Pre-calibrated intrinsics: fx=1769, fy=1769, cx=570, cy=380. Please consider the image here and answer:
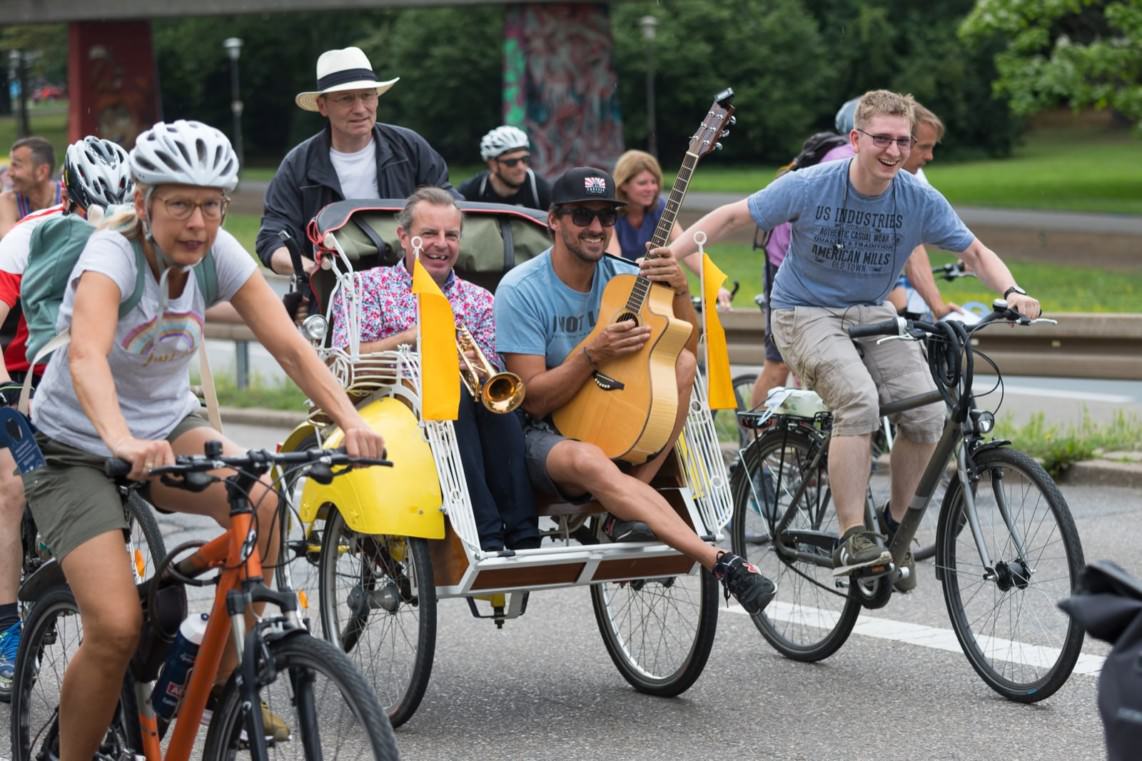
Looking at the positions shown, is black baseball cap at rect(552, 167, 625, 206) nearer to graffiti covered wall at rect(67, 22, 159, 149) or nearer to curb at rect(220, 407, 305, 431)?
curb at rect(220, 407, 305, 431)

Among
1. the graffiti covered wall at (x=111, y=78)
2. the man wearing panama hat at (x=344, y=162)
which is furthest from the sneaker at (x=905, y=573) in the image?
the graffiti covered wall at (x=111, y=78)

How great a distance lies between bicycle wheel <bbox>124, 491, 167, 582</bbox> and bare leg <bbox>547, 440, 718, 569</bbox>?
4.29 feet

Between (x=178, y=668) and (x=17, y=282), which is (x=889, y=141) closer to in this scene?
(x=17, y=282)

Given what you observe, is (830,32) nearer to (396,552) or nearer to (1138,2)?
(1138,2)

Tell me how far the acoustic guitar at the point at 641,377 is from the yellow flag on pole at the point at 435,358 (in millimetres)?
522

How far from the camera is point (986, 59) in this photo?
64.5m

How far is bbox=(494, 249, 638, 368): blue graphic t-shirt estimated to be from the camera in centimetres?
602

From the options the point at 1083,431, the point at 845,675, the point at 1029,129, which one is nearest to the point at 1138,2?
the point at 1083,431

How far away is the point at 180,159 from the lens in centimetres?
408

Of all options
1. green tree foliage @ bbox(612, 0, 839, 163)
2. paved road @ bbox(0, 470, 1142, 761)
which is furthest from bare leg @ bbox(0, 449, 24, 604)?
green tree foliage @ bbox(612, 0, 839, 163)

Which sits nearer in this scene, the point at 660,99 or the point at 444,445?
the point at 444,445

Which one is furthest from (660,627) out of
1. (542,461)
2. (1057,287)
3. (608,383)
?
(1057,287)

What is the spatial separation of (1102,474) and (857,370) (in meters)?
3.64

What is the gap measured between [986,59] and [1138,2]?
1283 inches
